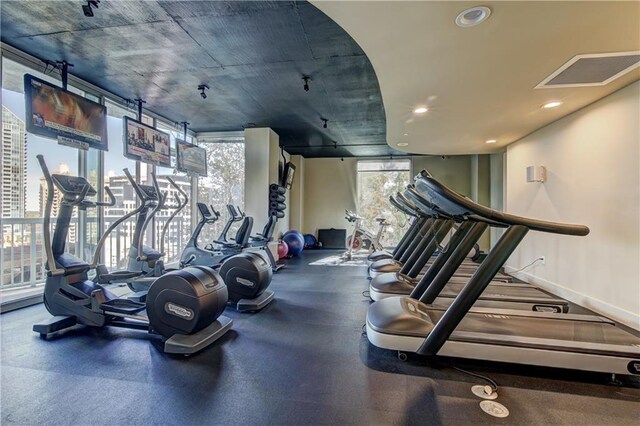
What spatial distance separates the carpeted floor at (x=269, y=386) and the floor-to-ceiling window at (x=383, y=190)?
6.84 metres

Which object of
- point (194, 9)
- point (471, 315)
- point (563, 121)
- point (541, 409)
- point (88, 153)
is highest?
point (194, 9)

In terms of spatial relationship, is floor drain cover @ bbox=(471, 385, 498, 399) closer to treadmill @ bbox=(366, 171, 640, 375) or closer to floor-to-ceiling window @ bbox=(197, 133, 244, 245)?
treadmill @ bbox=(366, 171, 640, 375)

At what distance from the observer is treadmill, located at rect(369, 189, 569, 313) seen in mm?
2832

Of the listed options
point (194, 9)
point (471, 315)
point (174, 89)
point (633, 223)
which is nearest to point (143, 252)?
point (174, 89)

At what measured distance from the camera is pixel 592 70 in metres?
2.66

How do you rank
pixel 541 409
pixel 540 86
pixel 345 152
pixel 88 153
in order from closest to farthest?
pixel 541 409 → pixel 540 86 → pixel 88 153 → pixel 345 152

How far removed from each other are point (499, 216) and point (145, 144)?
17.2 feet

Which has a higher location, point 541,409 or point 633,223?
point 633,223

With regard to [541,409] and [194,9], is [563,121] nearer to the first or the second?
[541,409]

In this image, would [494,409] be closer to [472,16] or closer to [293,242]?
[472,16]

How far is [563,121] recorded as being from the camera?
4.04 m

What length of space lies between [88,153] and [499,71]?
5414 millimetres

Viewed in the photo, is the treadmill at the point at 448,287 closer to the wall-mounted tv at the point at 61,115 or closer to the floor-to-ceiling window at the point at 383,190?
the wall-mounted tv at the point at 61,115

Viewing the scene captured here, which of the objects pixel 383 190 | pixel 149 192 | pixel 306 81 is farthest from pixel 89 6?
pixel 383 190
